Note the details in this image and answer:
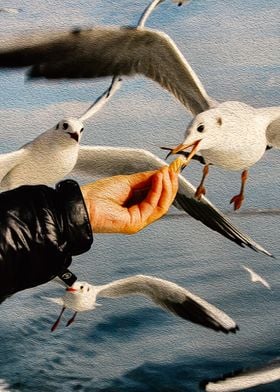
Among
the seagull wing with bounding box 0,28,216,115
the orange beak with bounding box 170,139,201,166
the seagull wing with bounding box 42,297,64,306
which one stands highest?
the seagull wing with bounding box 0,28,216,115

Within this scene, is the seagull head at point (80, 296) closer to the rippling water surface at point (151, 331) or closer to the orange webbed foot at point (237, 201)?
the rippling water surface at point (151, 331)

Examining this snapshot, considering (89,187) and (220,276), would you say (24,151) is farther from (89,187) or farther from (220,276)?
(220,276)

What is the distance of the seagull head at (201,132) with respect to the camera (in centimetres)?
262

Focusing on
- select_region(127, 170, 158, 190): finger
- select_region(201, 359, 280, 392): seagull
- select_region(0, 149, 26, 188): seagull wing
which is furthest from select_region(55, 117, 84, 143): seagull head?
select_region(201, 359, 280, 392): seagull

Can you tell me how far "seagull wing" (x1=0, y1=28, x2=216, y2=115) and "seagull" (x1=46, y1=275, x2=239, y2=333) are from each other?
0.63 m

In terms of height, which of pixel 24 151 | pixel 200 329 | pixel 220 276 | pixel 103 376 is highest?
pixel 24 151

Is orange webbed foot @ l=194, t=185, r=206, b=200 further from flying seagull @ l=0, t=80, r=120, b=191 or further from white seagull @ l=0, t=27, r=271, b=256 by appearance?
flying seagull @ l=0, t=80, r=120, b=191

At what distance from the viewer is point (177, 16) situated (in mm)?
2564

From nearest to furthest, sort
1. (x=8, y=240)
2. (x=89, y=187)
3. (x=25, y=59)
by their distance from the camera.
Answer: (x=8, y=240) → (x=89, y=187) → (x=25, y=59)

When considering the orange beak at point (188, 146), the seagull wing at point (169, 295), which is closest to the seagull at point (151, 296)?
the seagull wing at point (169, 295)

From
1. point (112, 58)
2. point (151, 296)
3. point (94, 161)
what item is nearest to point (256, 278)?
point (151, 296)

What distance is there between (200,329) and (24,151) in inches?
35.6

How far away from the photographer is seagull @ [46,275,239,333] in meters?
2.62

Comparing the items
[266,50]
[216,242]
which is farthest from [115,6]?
[216,242]
